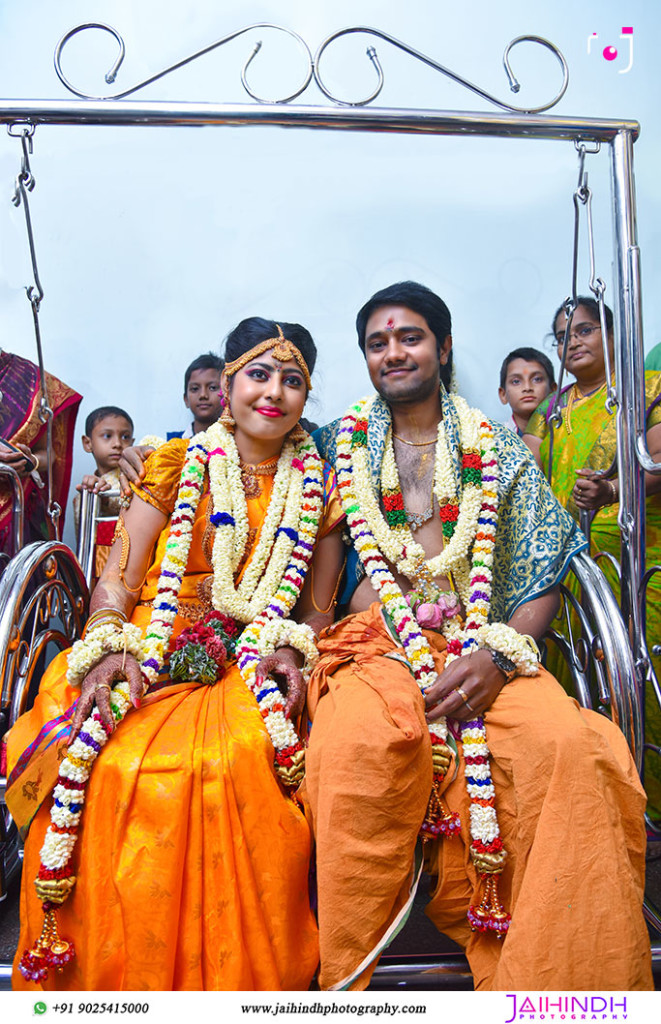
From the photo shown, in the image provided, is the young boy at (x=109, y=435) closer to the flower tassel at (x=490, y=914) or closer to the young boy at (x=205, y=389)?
the young boy at (x=205, y=389)

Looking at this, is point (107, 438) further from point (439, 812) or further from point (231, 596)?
point (439, 812)

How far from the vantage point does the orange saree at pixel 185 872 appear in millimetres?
1700

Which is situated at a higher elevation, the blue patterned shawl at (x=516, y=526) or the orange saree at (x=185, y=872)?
the blue patterned shawl at (x=516, y=526)

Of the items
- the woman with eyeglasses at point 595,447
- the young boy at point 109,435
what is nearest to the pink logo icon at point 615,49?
the woman with eyeglasses at point 595,447

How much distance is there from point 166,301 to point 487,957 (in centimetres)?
325

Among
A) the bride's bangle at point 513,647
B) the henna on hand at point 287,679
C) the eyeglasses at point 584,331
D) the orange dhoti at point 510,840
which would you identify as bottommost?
the orange dhoti at point 510,840

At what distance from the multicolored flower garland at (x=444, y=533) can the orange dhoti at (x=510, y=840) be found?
0.68 ft

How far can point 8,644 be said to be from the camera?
2.11m

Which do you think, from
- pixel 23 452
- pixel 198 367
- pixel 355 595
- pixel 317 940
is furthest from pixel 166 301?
pixel 317 940

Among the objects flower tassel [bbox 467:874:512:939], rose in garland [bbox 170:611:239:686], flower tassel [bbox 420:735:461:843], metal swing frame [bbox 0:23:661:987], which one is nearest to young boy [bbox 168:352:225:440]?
metal swing frame [bbox 0:23:661:987]

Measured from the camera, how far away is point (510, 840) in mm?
1868

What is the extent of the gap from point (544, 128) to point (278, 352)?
3.67ft

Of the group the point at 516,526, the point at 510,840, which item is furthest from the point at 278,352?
the point at 510,840

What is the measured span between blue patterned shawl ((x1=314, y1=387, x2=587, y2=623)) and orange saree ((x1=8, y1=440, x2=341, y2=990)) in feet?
3.00
